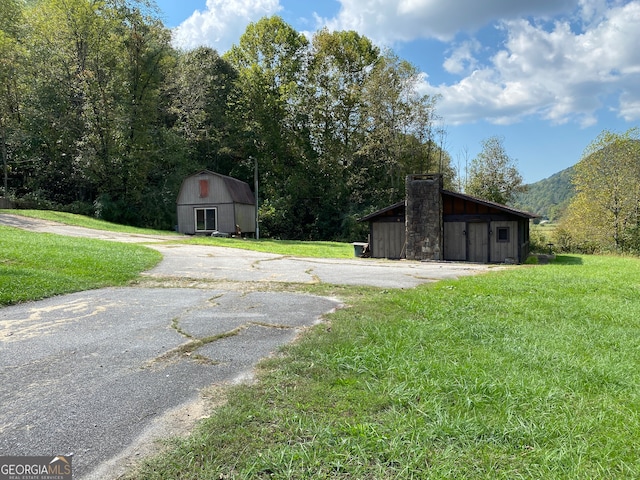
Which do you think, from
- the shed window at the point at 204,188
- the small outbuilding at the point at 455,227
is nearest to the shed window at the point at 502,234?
the small outbuilding at the point at 455,227

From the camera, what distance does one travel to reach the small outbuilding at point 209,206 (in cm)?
2541

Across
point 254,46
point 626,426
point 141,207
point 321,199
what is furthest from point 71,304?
point 254,46

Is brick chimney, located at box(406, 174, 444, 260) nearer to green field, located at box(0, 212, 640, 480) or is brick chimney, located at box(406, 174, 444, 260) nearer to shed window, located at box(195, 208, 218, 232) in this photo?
green field, located at box(0, 212, 640, 480)

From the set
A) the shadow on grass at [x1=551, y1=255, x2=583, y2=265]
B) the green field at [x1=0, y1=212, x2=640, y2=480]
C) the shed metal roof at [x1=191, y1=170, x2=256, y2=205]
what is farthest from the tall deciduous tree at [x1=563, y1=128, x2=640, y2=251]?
the green field at [x1=0, y1=212, x2=640, y2=480]

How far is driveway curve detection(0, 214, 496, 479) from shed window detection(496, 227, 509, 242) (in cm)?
1293

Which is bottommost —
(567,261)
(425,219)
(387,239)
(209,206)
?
(567,261)

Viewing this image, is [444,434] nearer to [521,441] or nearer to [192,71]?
[521,441]

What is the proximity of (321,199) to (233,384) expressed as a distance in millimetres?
28214

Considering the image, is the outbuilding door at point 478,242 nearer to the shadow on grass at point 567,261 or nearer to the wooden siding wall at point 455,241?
the wooden siding wall at point 455,241

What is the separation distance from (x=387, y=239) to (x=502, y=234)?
4949 millimetres

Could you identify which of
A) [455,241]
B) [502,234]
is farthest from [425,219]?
[502,234]

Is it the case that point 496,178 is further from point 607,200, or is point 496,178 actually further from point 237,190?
point 237,190

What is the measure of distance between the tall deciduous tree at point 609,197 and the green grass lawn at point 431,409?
25059 millimetres

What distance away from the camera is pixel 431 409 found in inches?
103
